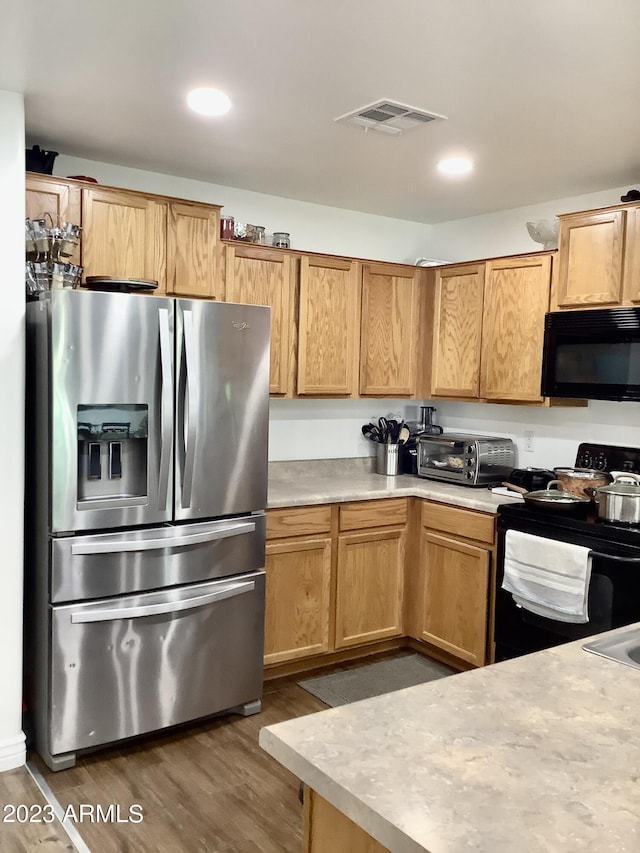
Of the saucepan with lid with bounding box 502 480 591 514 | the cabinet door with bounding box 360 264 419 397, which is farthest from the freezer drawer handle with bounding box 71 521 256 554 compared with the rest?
the cabinet door with bounding box 360 264 419 397

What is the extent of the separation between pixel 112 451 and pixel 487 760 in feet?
6.73

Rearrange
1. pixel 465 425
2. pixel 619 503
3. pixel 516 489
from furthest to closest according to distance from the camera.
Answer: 1. pixel 465 425
2. pixel 516 489
3. pixel 619 503

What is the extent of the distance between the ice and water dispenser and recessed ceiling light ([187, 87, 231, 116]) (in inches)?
44.5

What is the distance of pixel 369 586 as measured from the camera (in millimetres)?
3867

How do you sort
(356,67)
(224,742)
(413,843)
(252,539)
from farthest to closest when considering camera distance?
1. (252,539)
2. (224,742)
3. (356,67)
4. (413,843)

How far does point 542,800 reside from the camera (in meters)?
1.02

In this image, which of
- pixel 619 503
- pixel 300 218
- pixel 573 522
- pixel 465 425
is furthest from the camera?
pixel 465 425

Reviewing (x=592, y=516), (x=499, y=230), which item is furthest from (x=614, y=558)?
(x=499, y=230)

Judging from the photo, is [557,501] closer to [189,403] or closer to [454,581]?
[454,581]

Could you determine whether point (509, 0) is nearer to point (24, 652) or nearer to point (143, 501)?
point (143, 501)

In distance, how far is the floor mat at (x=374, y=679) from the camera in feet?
11.5

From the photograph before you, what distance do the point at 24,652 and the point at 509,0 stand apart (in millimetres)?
2854

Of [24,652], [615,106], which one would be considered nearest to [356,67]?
[615,106]

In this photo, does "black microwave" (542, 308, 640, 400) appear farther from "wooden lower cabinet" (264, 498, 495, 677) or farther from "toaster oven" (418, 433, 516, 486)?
"wooden lower cabinet" (264, 498, 495, 677)
